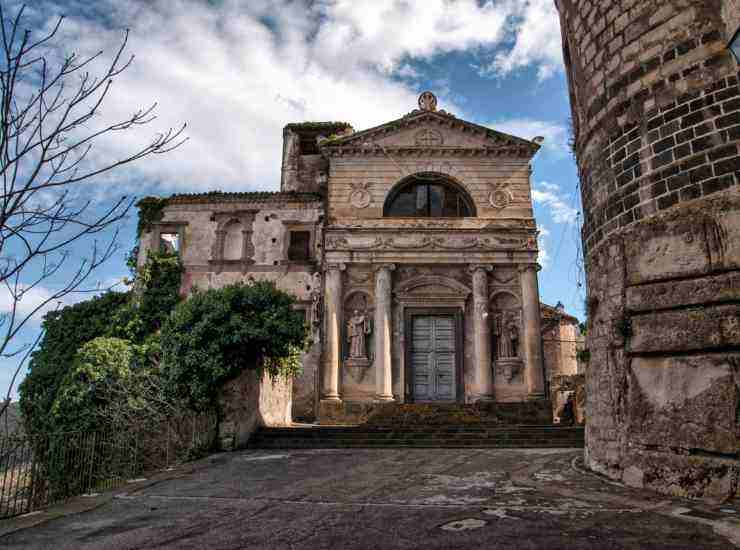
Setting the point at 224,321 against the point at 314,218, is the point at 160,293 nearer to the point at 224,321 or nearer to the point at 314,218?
the point at 314,218

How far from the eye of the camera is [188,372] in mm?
10828

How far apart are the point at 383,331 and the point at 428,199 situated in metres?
4.83

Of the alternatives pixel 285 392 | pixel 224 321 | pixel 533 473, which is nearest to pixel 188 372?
pixel 224 321

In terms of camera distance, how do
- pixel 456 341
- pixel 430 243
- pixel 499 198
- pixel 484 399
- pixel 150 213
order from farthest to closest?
pixel 150 213 < pixel 499 198 < pixel 430 243 < pixel 456 341 < pixel 484 399

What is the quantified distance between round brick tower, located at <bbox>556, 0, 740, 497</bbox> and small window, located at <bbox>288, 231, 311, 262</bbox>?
1248cm

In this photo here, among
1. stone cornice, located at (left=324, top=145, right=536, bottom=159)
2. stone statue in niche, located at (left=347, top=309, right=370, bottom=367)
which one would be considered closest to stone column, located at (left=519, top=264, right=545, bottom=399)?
stone cornice, located at (left=324, top=145, right=536, bottom=159)

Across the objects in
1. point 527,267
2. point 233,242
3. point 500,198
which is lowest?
point 527,267

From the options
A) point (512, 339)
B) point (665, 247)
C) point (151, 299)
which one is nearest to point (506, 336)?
point (512, 339)

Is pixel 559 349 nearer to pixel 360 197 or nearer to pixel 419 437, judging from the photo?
pixel 360 197

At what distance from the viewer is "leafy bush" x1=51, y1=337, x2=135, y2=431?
11.6m

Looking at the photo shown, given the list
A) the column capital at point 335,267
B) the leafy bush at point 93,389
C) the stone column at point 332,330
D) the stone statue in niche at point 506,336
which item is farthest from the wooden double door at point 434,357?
the leafy bush at point 93,389

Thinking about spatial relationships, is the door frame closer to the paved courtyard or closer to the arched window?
the arched window

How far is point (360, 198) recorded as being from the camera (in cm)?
1767

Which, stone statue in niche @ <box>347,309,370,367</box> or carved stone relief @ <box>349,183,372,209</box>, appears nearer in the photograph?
stone statue in niche @ <box>347,309,370,367</box>
